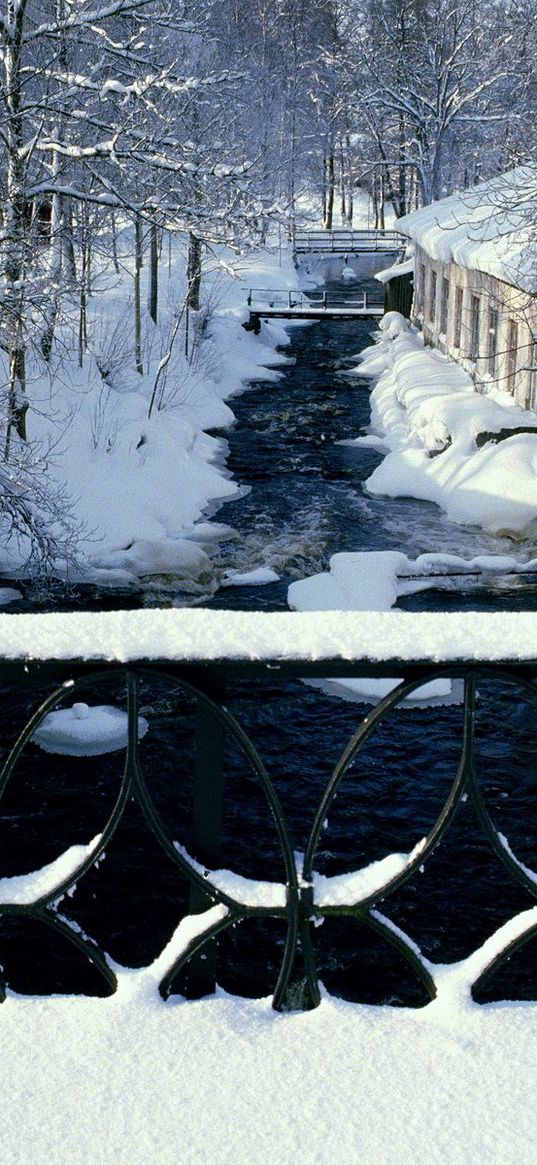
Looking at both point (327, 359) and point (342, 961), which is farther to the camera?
point (327, 359)

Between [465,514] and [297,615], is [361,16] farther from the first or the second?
[297,615]

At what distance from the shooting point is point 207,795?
2.40 metres

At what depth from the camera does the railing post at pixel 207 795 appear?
2352mm

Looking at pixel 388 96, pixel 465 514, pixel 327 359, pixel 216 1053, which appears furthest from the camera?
pixel 388 96

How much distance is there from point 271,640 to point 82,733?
9.51 m

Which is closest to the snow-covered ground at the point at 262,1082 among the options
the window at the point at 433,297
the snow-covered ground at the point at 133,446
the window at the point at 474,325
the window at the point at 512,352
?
the snow-covered ground at the point at 133,446

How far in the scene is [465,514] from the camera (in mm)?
18859

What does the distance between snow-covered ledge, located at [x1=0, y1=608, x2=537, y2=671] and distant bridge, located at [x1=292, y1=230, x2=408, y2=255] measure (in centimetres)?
5698

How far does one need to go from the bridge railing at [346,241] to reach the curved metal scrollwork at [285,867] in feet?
187

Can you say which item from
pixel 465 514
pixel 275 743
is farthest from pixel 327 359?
pixel 275 743

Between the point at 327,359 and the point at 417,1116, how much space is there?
33.4 meters

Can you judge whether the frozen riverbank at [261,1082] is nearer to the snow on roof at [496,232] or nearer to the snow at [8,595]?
the snow at [8,595]

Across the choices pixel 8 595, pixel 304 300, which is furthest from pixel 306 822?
pixel 304 300

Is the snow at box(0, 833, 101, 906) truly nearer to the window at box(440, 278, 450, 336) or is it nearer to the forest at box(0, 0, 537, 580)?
the forest at box(0, 0, 537, 580)
